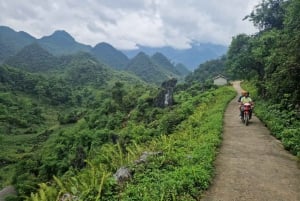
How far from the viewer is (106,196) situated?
811 cm

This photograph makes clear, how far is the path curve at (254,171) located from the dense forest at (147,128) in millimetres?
436

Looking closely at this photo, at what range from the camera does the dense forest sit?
915cm

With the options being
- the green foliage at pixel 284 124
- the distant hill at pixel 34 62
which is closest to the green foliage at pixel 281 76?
the green foliage at pixel 284 124

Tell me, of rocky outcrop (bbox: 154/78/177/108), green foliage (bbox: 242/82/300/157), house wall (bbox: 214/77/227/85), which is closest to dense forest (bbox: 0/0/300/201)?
green foliage (bbox: 242/82/300/157)

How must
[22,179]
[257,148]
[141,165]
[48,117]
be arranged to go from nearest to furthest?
1. [141,165]
2. [257,148]
3. [22,179]
4. [48,117]

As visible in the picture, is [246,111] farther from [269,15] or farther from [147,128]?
[269,15]

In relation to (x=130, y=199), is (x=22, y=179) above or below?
below

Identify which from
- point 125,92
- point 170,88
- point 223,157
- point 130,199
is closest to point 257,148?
point 223,157

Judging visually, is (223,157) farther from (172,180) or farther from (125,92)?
(125,92)

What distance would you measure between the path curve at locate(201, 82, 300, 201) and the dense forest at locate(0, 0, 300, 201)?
44cm

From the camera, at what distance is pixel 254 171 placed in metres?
9.92

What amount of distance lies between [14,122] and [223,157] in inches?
3428

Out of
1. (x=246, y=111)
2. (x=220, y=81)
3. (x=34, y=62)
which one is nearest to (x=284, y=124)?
(x=246, y=111)

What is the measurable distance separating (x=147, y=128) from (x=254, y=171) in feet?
63.9
